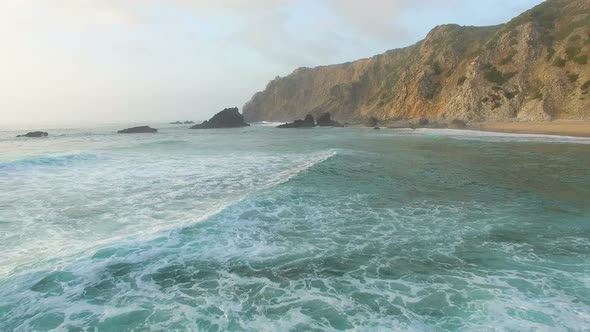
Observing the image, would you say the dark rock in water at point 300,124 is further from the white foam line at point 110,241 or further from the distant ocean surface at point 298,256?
the white foam line at point 110,241

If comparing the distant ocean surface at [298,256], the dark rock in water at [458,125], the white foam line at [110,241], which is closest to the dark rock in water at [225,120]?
the dark rock in water at [458,125]

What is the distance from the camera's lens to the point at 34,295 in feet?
20.2

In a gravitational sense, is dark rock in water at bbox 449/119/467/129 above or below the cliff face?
below

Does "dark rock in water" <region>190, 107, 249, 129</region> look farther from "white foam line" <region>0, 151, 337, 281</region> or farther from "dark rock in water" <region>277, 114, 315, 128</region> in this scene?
"white foam line" <region>0, 151, 337, 281</region>

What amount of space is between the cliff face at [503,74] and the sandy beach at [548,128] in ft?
10.7

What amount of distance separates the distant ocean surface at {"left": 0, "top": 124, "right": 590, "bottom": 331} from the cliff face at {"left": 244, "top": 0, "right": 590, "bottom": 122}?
4750cm

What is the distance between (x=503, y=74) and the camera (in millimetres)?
65750

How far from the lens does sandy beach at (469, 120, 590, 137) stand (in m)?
41.2

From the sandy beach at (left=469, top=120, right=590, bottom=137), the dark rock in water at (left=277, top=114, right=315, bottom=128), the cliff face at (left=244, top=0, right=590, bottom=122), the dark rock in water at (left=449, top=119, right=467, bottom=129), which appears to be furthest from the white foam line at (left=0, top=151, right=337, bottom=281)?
the dark rock in water at (left=277, top=114, right=315, bottom=128)

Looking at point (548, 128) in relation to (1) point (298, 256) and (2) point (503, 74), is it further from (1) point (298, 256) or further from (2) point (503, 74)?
(1) point (298, 256)

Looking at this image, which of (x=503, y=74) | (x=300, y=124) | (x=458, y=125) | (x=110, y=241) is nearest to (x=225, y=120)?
(x=300, y=124)

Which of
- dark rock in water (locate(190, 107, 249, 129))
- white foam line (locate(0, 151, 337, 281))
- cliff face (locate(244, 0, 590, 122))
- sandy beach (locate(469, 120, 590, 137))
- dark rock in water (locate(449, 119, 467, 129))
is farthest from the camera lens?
dark rock in water (locate(190, 107, 249, 129))

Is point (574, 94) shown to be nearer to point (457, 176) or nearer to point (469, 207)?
point (457, 176)

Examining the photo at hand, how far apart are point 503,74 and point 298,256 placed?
236 feet
